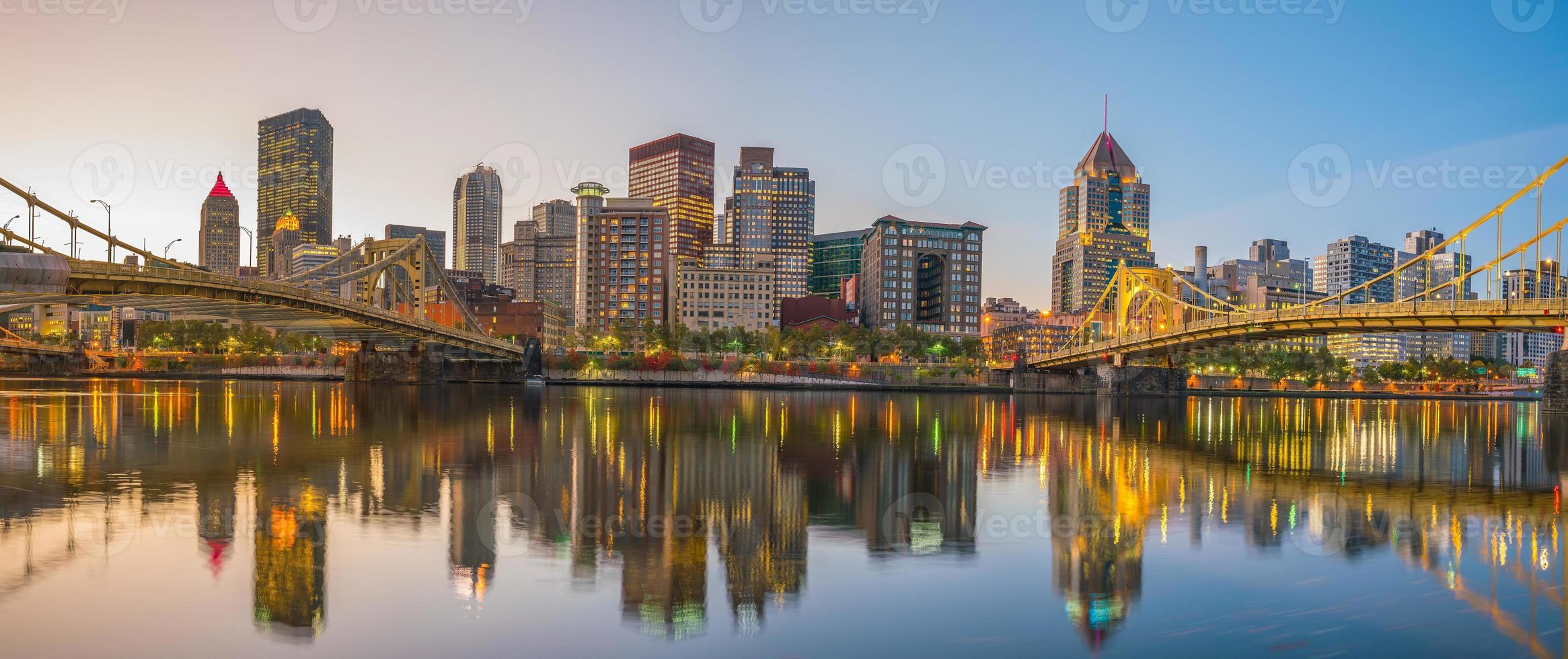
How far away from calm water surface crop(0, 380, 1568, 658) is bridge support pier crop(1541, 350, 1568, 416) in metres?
38.8

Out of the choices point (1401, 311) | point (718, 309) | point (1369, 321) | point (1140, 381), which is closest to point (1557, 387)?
point (1369, 321)

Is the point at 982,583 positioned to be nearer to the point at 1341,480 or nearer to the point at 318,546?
the point at 318,546

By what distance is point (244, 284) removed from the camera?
194 ft

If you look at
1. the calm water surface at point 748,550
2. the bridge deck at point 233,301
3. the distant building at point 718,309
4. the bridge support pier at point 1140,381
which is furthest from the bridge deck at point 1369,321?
the distant building at point 718,309

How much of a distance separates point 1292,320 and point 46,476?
63.1 m

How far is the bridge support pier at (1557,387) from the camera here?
61938 millimetres

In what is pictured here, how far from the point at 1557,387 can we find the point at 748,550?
232 ft

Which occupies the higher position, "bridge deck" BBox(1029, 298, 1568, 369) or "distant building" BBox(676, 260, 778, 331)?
"distant building" BBox(676, 260, 778, 331)

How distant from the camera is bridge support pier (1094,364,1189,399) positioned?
10700 cm

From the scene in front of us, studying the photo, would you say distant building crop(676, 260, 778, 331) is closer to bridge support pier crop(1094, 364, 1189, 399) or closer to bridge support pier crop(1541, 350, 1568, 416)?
bridge support pier crop(1094, 364, 1189, 399)

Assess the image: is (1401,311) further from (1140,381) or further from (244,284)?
(244,284)

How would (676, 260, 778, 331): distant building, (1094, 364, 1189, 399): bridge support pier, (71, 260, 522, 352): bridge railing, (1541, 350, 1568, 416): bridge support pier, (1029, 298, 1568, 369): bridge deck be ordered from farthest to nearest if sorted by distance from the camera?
(676, 260, 778, 331): distant building → (1094, 364, 1189, 399): bridge support pier → (1541, 350, 1568, 416): bridge support pier → (1029, 298, 1568, 369): bridge deck → (71, 260, 522, 352): bridge railing

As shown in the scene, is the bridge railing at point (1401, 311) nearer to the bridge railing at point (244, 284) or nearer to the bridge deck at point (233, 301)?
the bridge railing at point (244, 284)

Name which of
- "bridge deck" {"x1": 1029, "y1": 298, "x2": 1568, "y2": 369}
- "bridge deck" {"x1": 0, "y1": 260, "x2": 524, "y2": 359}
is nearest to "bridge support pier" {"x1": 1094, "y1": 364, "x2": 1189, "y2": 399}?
"bridge deck" {"x1": 1029, "y1": 298, "x2": 1568, "y2": 369}
